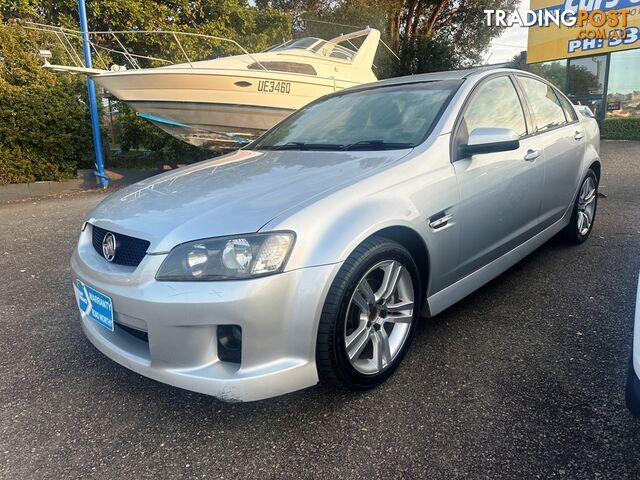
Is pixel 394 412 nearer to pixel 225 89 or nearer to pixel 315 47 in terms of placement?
pixel 225 89

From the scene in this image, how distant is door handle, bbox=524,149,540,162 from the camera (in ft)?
10.2

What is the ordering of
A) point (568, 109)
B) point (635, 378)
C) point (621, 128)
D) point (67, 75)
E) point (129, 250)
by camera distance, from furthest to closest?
point (621, 128)
point (67, 75)
point (568, 109)
point (129, 250)
point (635, 378)

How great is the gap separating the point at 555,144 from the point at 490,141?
1.30 meters

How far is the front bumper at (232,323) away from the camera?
180 cm

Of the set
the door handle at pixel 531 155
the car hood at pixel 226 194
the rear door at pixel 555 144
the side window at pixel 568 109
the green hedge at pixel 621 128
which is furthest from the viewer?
the green hedge at pixel 621 128

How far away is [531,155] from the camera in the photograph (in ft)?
10.4

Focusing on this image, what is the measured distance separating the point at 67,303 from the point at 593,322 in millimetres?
3513

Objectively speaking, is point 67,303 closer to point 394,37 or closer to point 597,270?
point 597,270

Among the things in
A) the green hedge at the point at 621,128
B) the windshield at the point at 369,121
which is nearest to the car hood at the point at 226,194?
the windshield at the point at 369,121

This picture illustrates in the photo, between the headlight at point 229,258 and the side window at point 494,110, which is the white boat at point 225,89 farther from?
the headlight at point 229,258

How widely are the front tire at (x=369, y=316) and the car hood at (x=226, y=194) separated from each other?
0.37 metres

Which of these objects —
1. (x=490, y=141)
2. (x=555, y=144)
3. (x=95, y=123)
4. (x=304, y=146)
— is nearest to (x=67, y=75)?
(x=95, y=123)

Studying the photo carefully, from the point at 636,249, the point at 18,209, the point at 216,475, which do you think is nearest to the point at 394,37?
the point at 18,209

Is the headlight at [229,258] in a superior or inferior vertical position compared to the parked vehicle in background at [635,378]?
superior
